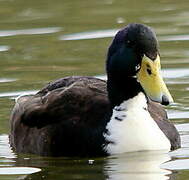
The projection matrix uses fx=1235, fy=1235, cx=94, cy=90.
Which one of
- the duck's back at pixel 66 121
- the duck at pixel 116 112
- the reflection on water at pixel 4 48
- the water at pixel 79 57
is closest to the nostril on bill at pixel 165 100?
the duck at pixel 116 112

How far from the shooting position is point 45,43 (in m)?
16.8

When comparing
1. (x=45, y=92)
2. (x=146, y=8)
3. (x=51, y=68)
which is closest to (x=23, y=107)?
(x=45, y=92)

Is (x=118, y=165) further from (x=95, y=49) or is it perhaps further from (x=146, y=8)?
(x=146, y=8)

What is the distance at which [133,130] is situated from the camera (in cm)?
1195

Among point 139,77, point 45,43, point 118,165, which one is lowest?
point 118,165

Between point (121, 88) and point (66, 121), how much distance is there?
24.7 inches

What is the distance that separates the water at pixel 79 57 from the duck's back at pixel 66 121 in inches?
4.6

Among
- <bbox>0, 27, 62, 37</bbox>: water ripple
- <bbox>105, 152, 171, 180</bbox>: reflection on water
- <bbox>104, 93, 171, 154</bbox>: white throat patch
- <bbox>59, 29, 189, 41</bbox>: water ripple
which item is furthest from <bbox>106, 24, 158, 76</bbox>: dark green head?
<bbox>0, 27, 62, 37</bbox>: water ripple

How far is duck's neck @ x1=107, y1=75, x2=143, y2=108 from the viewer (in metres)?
12.0

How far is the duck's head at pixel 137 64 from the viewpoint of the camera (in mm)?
11703

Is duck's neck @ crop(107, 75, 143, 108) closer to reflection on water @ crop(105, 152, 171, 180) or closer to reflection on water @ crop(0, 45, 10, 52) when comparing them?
reflection on water @ crop(105, 152, 171, 180)

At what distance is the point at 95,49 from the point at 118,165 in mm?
4651

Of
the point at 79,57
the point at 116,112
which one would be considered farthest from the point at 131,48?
the point at 79,57

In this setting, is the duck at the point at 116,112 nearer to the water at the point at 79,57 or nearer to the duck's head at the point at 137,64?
the duck's head at the point at 137,64
